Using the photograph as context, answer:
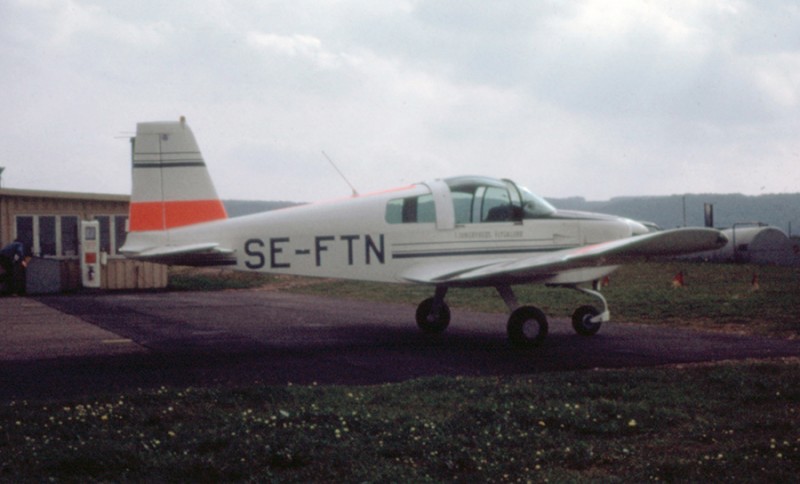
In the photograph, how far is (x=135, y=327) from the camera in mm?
14922

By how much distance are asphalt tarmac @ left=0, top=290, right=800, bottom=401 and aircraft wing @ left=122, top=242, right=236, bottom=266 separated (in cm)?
123

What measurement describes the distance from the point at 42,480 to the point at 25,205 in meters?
24.7

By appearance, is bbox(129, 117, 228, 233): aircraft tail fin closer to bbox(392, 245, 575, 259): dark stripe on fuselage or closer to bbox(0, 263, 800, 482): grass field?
bbox(392, 245, 575, 259): dark stripe on fuselage

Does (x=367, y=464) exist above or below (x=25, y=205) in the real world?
below

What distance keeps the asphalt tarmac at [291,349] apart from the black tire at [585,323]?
14cm

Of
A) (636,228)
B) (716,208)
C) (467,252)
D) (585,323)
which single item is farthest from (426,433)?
(716,208)

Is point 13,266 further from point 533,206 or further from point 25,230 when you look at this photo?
point 533,206

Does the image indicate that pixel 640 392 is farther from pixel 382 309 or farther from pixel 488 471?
pixel 382 309

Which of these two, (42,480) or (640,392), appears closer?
(42,480)

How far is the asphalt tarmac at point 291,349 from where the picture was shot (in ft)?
29.8

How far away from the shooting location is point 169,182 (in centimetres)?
1230

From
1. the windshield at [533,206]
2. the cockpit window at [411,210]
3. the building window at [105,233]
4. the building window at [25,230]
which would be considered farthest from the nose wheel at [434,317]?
the building window at [25,230]

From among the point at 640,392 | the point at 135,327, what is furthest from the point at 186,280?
the point at 640,392

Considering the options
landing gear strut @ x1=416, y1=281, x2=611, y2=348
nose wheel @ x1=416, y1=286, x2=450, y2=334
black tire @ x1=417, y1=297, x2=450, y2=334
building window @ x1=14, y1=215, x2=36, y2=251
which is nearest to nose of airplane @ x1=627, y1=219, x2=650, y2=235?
landing gear strut @ x1=416, y1=281, x2=611, y2=348
